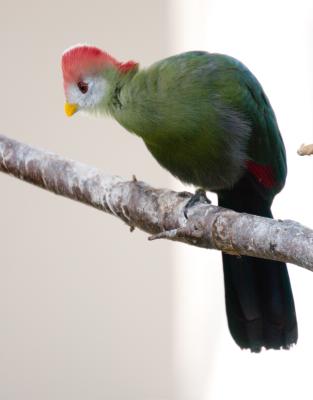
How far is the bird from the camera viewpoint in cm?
222

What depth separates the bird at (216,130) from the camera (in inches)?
87.4

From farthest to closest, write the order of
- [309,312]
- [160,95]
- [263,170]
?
[309,312], [263,170], [160,95]

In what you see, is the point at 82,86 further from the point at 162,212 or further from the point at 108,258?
the point at 108,258

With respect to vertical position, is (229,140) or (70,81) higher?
(70,81)

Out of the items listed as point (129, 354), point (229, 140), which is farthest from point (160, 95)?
point (129, 354)

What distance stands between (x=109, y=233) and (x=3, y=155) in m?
1.14

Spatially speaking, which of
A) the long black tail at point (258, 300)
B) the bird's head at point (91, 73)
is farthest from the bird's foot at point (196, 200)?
the bird's head at point (91, 73)

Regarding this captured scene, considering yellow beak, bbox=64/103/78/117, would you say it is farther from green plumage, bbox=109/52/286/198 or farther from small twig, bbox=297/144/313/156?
small twig, bbox=297/144/313/156

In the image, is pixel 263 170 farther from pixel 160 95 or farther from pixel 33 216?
pixel 33 216

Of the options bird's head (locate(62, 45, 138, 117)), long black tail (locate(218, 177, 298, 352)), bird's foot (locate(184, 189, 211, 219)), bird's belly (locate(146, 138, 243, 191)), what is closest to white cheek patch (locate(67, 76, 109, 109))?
bird's head (locate(62, 45, 138, 117))

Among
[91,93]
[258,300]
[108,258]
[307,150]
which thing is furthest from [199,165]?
[108,258]

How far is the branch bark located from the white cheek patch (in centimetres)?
21

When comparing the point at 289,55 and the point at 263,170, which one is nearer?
the point at 263,170

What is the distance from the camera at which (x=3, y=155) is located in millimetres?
2514
